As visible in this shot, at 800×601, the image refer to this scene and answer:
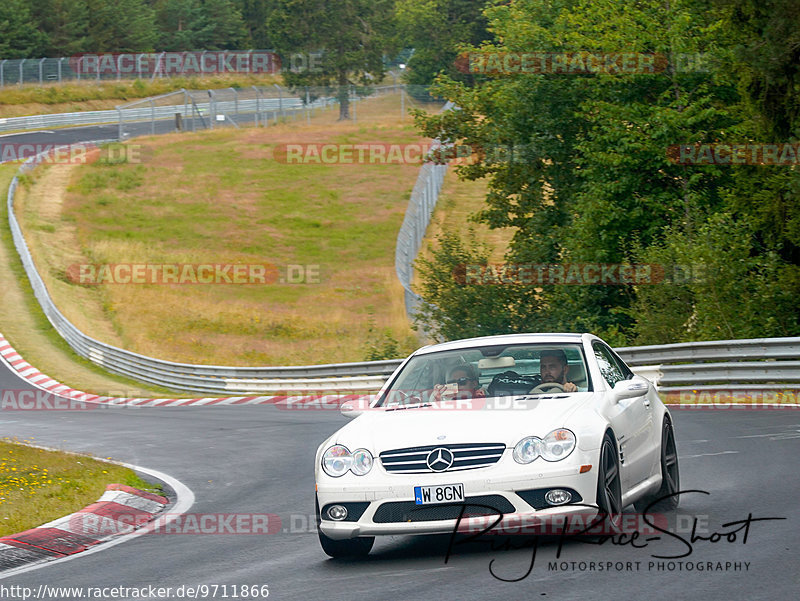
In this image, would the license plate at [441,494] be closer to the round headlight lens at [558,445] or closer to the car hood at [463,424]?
the car hood at [463,424]

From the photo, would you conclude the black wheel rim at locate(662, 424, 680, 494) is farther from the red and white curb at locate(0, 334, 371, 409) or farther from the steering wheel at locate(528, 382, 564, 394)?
the red and white curb at locate(0, 334, 371, 409)

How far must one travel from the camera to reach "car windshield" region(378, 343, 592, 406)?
27.7 ft

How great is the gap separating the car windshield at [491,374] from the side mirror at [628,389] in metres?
0.24

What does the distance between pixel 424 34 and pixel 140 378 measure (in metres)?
67.4

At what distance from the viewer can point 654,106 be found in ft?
91.3

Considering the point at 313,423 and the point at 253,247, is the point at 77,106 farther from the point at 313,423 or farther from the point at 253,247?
the point at 313,423

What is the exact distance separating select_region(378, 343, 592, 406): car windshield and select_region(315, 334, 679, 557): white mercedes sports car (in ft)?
0.03

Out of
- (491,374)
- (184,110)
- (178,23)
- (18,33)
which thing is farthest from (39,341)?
(178,23)

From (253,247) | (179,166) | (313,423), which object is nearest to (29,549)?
(313,423)

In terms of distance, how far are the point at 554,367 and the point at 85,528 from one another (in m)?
4.31

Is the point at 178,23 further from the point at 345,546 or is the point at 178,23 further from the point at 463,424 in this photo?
the point at 463,424

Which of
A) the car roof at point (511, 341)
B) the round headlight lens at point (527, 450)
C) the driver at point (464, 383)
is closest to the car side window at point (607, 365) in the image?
the car roof at point (511, 341)

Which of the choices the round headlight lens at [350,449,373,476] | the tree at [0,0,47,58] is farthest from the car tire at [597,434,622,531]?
the tree at [0,0,47,58]

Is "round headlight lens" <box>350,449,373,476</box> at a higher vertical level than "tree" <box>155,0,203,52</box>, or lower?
higher
